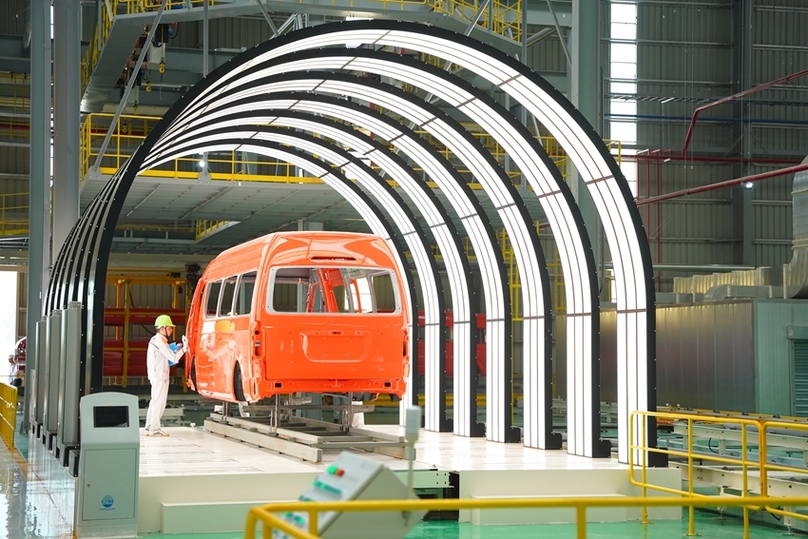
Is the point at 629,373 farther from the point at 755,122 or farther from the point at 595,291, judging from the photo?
the point at 755,122

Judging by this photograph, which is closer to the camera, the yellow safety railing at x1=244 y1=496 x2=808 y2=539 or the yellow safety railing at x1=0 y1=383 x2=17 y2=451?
the yellow safety railing at x1=244 y1=496 x2=808 y2=539

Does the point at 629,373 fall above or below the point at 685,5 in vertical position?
below

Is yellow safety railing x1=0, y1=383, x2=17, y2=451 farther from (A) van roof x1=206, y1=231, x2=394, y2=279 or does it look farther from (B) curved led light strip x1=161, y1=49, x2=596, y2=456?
(B) curved led light strip x1=161, y1=49, x2=596, y2=456

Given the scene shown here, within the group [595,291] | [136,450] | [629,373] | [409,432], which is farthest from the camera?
[595,291]

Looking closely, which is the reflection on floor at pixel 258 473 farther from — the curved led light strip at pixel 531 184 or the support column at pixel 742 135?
the support column at pixel 742 135

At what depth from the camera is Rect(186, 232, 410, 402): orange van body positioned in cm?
1387

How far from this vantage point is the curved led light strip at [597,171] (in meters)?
13.6

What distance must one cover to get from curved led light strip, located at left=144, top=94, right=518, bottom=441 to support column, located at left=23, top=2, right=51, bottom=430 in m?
6.45

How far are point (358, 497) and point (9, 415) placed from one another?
55.9 feet

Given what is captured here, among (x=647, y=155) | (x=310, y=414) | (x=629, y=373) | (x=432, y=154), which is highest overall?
(x=647, y=155)

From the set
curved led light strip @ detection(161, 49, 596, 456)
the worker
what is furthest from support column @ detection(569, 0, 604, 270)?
the worker

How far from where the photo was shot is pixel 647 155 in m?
39.5

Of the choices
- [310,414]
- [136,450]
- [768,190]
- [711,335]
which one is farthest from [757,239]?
[136,450]

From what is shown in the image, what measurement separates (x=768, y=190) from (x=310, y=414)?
80.5 ft
